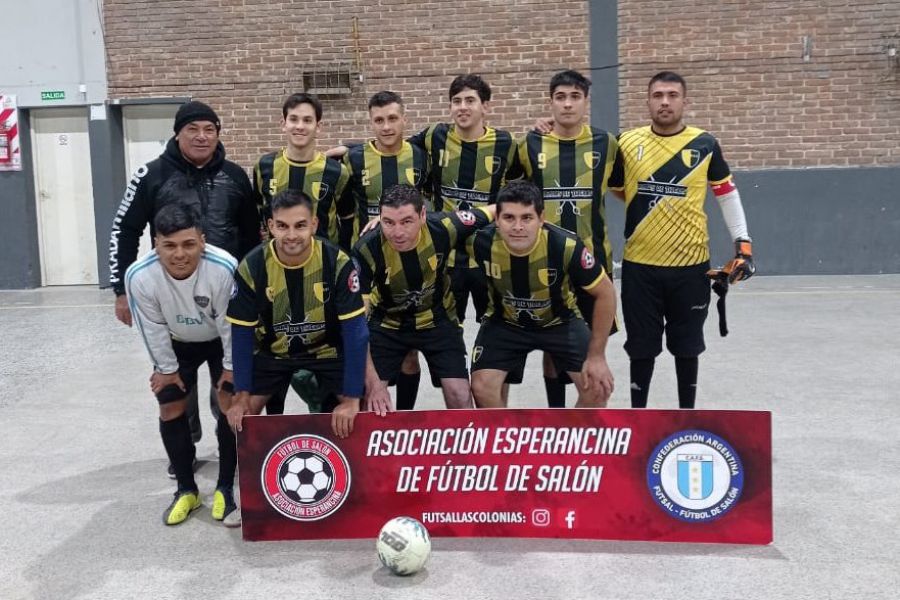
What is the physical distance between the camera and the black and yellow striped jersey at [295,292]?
3.63 meters

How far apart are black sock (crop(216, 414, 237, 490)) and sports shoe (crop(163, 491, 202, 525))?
0.43 ft

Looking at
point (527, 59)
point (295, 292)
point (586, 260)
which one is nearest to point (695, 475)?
point (586, 260)

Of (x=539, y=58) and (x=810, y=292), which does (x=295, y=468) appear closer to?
(x=810, y=292)

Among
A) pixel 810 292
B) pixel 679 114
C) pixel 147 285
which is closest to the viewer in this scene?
pixel 147 285

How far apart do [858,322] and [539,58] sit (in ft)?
17.1

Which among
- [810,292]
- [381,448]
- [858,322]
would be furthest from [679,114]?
[810,292]

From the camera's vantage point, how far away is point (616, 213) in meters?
10.9

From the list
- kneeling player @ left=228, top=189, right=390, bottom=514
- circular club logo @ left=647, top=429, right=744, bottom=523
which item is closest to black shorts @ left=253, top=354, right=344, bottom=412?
kneeling player @ left=228, top=189, right=390, bottom=514

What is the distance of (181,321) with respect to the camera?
3795mm

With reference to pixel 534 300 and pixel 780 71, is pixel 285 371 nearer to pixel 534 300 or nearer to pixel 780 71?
pixel 534 300

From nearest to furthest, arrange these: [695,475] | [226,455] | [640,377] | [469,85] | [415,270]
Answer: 1. [695,475]
2. [226,455]
3. [415,270]
4. [469,85]
5. [640,377]

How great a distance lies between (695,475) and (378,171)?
224 cm

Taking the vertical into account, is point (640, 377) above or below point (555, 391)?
above

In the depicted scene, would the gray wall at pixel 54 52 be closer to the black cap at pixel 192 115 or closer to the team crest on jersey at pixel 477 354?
the black cap at pixel 192 115
